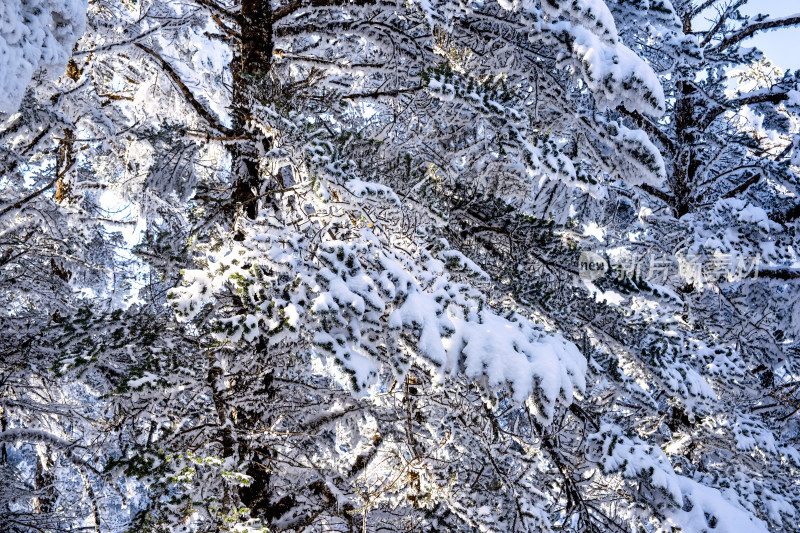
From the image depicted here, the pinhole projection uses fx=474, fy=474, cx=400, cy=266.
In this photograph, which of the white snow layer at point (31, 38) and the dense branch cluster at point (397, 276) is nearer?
the white snow layer at point (31, 38)

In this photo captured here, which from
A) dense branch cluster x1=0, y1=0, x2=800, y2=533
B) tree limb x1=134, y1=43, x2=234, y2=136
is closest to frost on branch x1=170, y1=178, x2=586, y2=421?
dense branch cluster x1=0, y1=0, x2=800, y2=533

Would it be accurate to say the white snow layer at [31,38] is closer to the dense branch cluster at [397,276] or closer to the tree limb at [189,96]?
the dense branch cluster at [397,276]

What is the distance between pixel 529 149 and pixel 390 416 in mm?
3053

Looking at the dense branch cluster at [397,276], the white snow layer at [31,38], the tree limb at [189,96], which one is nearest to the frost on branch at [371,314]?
the dense branch cluster at [397,276]

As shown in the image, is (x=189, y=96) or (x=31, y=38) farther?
(x=189, y=96)

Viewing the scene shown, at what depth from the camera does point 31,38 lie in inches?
108

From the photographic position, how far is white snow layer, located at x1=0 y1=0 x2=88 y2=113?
2498mm

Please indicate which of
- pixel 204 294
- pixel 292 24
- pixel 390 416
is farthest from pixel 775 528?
pixel 292 24

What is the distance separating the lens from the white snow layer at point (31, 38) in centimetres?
250

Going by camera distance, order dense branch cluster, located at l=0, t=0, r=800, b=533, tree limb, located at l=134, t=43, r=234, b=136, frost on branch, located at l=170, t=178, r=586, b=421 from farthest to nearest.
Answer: tree limb, located at l=134, t=43, r=234, b=136, dense branch cluster, located at l=0, t=0, r=800, b=533, frost on branch, located at l=170, t=178, r=586, b=421

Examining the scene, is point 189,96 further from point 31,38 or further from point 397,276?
point 397,276

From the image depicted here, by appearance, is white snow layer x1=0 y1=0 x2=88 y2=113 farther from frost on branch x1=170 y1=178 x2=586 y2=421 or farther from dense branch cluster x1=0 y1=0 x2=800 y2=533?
frost on branch x1=170 y1=178 x2=586 y2=421

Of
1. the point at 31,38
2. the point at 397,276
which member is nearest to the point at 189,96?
the point at 31,38

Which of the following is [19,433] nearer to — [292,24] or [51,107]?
[51,107]
